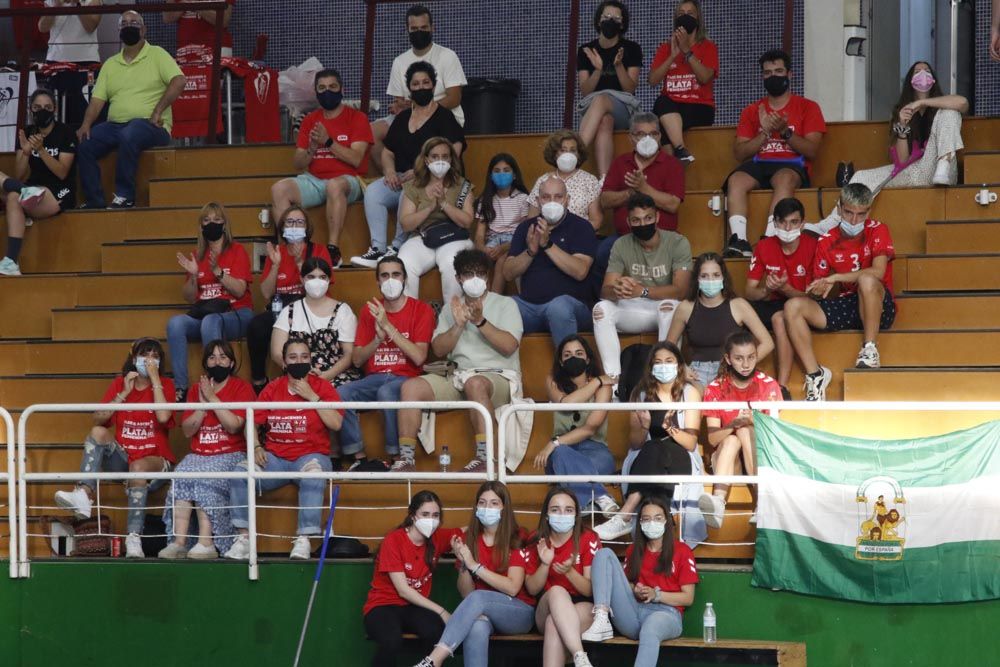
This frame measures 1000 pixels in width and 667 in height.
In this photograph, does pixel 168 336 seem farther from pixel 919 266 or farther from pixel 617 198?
pixel 919 266

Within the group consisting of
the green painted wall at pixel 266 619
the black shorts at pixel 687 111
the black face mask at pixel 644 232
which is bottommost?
the green painted wall at pixel 266 619

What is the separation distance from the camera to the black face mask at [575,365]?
392 inches

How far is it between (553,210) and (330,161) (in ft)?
6.99

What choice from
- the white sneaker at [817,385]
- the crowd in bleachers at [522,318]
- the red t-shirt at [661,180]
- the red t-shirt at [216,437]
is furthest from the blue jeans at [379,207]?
the white sneaker at [817,385]

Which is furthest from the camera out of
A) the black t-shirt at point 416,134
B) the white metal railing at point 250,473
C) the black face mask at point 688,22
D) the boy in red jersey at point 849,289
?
the black face mask at point 688,22

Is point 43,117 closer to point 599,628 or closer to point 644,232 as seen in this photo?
point 644,232

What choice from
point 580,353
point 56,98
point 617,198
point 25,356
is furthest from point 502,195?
point 56,98

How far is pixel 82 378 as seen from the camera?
38.3ft

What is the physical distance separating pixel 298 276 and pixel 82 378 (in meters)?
1.69

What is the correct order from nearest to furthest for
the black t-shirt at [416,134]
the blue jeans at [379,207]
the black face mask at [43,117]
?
the blue jeans at [379,207] < the black t-shirt at [416,134] < the black face mask at [43,117]

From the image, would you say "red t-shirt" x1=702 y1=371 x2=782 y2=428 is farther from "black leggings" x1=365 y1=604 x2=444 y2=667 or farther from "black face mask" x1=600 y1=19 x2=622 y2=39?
"black face mask" x1=600 y1=19 x2=622 y2=39

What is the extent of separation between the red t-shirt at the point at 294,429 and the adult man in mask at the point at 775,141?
317cm

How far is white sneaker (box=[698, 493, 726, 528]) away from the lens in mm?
9383

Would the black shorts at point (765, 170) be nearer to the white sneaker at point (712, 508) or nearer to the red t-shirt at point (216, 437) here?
the white sneaker at point (712, 508)
